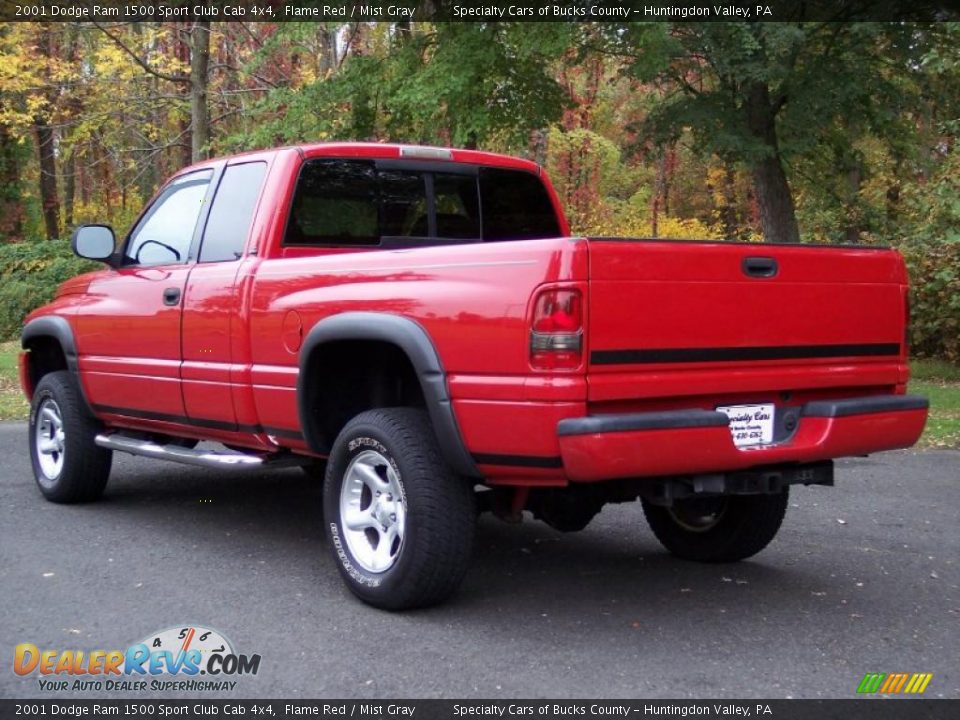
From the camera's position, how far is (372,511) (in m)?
4.74

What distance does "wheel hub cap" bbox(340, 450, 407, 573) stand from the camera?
15.2 ft

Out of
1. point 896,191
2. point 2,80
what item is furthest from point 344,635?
point 896,191

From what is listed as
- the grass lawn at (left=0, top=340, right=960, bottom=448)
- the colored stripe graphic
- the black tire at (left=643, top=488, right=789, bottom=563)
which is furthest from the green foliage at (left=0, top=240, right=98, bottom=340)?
the colored stripe graphic

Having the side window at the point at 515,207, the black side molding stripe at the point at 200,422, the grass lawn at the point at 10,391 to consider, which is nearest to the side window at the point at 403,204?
the side window at the point at 515,207

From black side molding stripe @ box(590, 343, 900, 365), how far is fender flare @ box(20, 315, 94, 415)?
401 cm

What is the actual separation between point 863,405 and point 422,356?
1866 millimetres

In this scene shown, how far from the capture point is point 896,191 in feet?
88.9

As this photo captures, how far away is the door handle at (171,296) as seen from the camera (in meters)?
5.92

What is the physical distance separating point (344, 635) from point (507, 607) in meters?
0.78

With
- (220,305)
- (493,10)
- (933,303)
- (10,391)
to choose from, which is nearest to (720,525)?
(220,305)

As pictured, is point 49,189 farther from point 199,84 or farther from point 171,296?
point 171,296

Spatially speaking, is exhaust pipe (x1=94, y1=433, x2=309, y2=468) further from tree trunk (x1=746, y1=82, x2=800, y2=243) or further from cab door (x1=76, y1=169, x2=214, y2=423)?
tree trunk (x1=746, y1=82, x2=800, y2=243)

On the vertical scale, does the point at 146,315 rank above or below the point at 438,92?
below

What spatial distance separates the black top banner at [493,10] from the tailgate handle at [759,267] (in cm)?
1022
